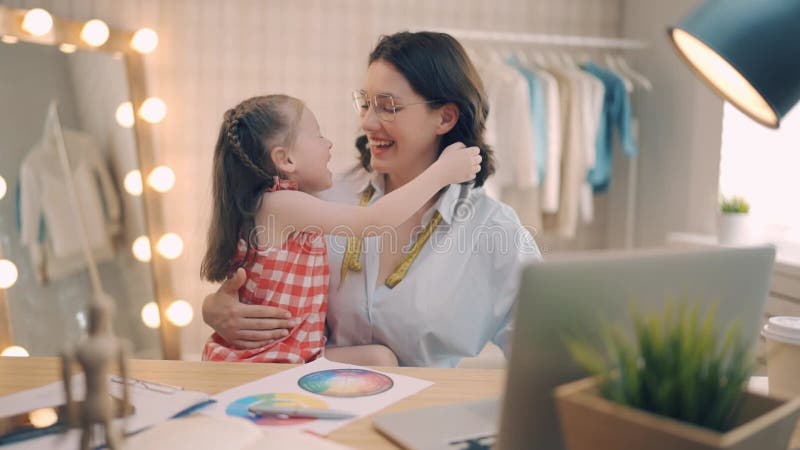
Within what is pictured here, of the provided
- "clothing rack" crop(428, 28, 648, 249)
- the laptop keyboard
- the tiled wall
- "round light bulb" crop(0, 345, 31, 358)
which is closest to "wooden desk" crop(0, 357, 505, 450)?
the laptop keyboard

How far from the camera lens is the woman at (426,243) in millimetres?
1287

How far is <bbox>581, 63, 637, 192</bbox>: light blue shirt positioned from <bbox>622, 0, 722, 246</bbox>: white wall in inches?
9.8

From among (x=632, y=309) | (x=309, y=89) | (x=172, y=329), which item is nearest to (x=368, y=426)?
(x=632, y=309)

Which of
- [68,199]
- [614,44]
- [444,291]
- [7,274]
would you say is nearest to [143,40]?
[68,199]

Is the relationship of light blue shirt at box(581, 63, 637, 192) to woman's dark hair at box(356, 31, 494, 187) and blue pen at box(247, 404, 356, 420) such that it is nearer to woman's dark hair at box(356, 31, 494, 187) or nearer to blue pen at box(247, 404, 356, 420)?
woman's dark hair at box(356, 31, 494, 187)

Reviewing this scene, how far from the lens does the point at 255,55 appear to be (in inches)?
110

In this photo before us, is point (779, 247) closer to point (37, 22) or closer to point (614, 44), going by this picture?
point (614, 44)

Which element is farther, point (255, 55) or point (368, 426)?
point (255, 55)

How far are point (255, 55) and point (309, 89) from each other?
266 mm

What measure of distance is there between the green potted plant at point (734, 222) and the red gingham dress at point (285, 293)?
1.76 meters

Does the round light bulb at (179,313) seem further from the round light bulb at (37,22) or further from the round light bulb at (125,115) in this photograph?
the round light bulb at (37,22)

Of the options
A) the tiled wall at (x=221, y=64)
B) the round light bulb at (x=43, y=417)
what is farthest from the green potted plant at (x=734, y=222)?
the round light bulb at (x=43, y=417)

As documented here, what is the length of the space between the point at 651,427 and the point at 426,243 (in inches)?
34.4

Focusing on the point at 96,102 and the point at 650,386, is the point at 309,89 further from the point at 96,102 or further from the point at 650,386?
the point at 650,386
